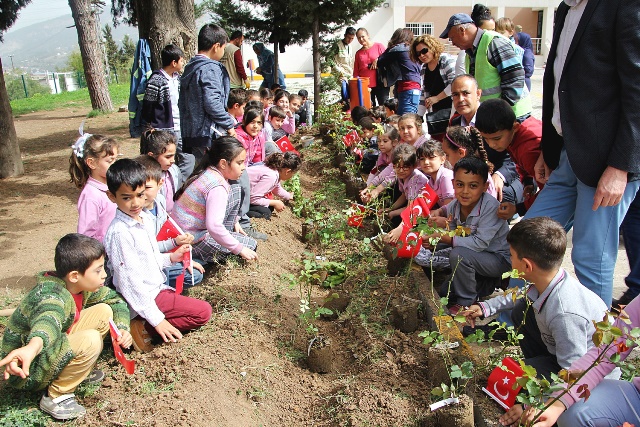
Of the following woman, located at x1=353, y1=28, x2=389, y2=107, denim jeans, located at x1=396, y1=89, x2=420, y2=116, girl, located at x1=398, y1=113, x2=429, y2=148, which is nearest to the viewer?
girl, located at x1=398, y1=113, x2=429, y2=148

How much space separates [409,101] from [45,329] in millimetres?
5878

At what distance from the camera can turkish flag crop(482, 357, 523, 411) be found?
221cm

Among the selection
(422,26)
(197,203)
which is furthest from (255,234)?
(422,26)

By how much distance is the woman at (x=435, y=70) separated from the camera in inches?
212

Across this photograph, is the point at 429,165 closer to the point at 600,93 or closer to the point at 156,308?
the point at 600,93

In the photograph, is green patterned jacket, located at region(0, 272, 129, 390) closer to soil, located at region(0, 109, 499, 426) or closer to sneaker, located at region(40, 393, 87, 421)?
sneaker, located at region(40, 393, 87, 421)

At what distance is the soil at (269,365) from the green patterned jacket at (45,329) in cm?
24

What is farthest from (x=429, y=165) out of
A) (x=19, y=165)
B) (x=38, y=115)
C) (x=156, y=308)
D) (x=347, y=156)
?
(x=38, y=115)

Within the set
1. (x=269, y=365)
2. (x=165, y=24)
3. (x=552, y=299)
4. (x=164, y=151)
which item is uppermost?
(x=165, y=24)

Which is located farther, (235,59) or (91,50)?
(91,50)

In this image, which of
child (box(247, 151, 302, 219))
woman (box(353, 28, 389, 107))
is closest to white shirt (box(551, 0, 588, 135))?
child (box(247, 151, 302, 219))

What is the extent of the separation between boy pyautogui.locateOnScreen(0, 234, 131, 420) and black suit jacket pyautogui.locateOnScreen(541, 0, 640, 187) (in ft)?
8.23

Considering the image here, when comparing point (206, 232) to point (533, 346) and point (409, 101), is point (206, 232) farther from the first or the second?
point (409, 101)

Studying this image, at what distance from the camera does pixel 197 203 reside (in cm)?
399
